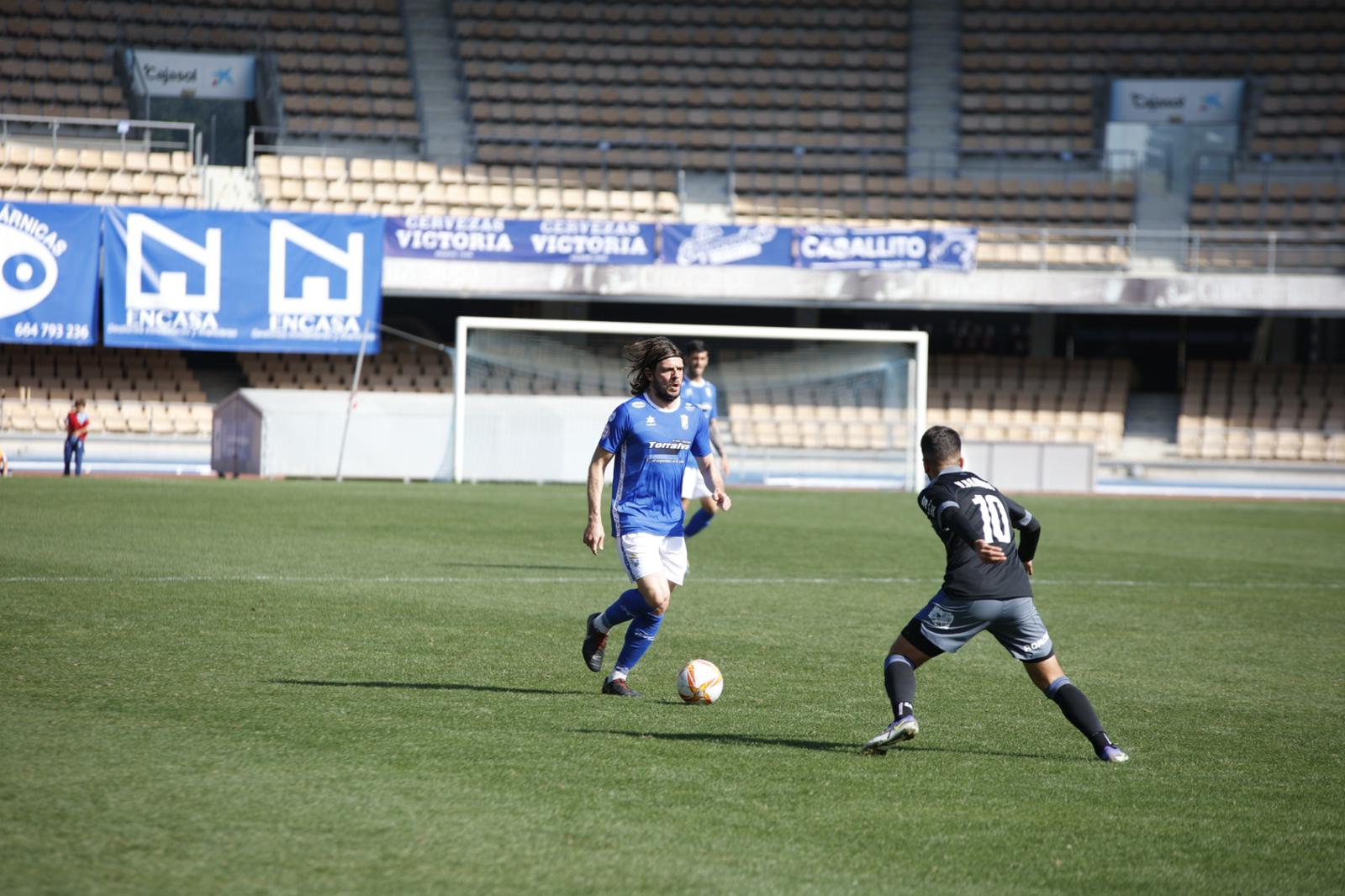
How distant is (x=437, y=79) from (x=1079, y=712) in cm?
3212

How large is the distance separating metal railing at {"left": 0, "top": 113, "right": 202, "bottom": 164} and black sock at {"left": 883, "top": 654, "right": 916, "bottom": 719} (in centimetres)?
2753

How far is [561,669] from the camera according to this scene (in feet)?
25.8

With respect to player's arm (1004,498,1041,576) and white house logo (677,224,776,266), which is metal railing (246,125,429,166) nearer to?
white house logo (677,224,776,266)

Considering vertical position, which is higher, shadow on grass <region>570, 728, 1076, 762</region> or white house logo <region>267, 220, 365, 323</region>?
white house logo <region>267, 220, 365, 323</region>

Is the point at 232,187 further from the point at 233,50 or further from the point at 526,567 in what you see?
the point at 526,567

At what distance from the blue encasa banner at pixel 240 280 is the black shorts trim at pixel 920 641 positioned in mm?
23360

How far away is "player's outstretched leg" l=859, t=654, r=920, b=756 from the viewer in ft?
18.9

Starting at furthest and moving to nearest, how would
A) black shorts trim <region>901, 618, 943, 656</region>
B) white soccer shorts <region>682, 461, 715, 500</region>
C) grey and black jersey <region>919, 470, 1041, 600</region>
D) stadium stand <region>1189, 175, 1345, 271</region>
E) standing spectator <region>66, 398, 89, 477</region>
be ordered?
stadium stand <region>1189, 175, 1345, 271</region>
standing spectator <region>66, 398, 89, 477</region>
white soccer shorts <region>682, 461, 715, 500</region>
black shorts trim <region>901, 618, 943, 656</region>
grey and black jersey <region>919, 470, 1041, 600</region>

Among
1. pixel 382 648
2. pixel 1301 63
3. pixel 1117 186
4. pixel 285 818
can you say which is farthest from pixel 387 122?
pixel 285 818

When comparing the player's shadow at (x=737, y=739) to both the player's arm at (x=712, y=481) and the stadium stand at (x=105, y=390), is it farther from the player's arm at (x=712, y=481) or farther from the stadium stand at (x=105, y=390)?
the stadium stand at (x=105, y=390)

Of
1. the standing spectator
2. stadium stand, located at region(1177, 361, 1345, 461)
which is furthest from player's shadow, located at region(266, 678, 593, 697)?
stadium stand, located at region(1177, 361, 1345, 461)

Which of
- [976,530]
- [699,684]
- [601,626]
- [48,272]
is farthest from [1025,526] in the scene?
[48,272]

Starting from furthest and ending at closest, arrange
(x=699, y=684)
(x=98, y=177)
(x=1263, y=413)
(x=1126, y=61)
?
(x=1126, y=61) < (x=1263, y=413) < (x=98, y=177) < (x=699, y=684)

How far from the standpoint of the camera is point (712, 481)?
773 centimetres
